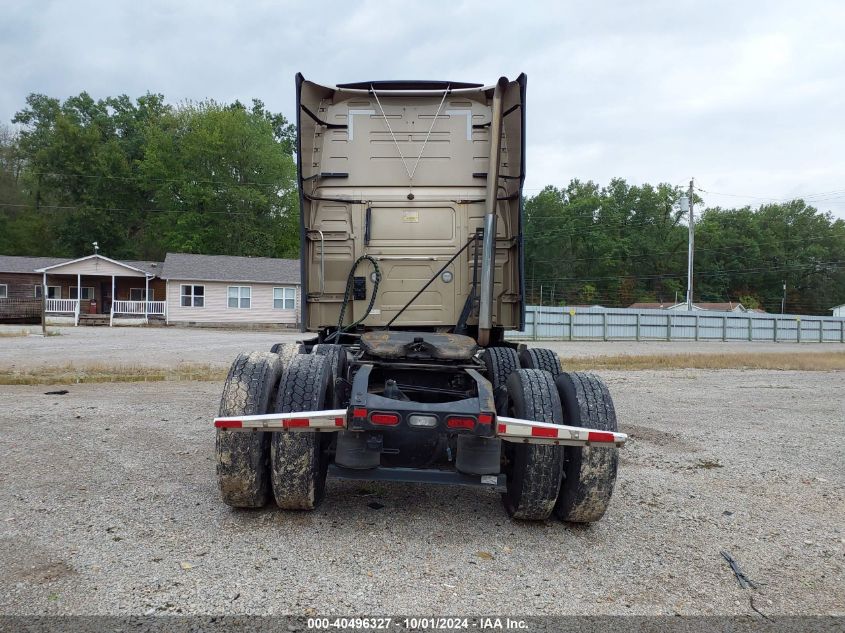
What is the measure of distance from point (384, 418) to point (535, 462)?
100cm

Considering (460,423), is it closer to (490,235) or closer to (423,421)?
(423,421)

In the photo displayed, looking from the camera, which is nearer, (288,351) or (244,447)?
(244,447)

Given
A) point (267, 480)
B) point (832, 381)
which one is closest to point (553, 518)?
point (267, 480)

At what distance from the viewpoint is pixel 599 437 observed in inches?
135

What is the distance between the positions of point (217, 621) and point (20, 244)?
62293 millimetres

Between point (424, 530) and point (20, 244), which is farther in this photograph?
point (20, 244)

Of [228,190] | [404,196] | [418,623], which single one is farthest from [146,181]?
[418,623]

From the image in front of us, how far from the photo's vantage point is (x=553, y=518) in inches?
161

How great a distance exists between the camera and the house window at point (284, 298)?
36.4 m

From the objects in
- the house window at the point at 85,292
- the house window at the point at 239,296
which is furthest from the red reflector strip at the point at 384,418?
the house window at the point at 85,292

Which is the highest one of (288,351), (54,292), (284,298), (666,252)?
(666,252)

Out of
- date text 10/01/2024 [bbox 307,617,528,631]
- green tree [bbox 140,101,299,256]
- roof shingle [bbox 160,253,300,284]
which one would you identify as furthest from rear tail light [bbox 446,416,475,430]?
green tree [bbox 140,101,299,256]

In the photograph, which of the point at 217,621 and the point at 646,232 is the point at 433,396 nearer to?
the point at 217,621

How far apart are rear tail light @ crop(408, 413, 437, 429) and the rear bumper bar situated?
0.38 feet
